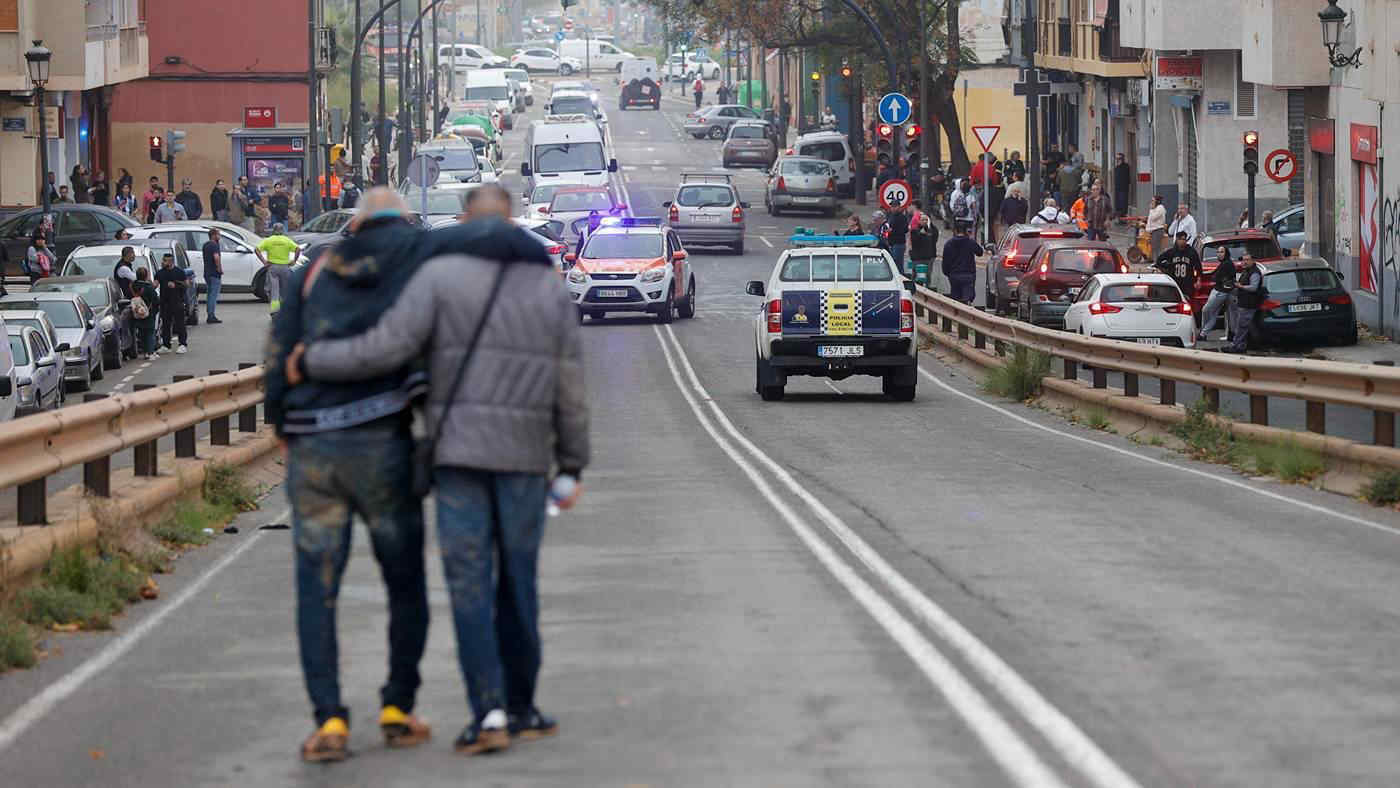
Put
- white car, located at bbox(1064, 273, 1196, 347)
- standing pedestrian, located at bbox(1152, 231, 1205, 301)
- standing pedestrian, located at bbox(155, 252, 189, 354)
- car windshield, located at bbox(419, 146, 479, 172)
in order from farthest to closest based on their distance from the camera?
car windshield, located at bbox(419, 146, 479, 172) → standing pedestrian, located at bbox(155, 252, 189, 354) → standing pedestrian, located at bbox(1152, 231, 1205, 301) → white car, located at bbox(1064, 273, 1196, 347)

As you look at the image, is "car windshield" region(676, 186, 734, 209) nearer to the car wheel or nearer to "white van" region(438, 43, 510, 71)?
the car wheel

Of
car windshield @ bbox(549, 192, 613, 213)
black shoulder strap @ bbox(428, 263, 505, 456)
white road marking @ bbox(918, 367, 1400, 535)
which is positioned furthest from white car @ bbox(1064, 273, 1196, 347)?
black shoulder strap @ bbox(428, 263, 505, 456)

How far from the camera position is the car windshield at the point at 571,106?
4003 inches

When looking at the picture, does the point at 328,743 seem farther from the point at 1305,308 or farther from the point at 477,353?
the point at 1305,308

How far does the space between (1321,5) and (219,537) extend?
103 feet

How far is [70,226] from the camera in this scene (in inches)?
1919

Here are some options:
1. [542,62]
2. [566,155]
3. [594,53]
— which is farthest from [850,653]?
[594,53]

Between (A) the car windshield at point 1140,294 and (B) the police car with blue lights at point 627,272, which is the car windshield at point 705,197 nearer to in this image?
(B) the police car with blue lights at point 627,272

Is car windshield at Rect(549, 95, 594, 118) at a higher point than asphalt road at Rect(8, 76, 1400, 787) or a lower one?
higher

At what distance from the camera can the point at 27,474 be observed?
1124 cm

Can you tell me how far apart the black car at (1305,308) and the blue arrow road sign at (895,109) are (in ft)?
57.6

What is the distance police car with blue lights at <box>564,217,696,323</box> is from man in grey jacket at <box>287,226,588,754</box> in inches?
1286

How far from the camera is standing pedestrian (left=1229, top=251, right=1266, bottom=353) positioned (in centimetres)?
3391

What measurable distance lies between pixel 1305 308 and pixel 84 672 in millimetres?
27740
